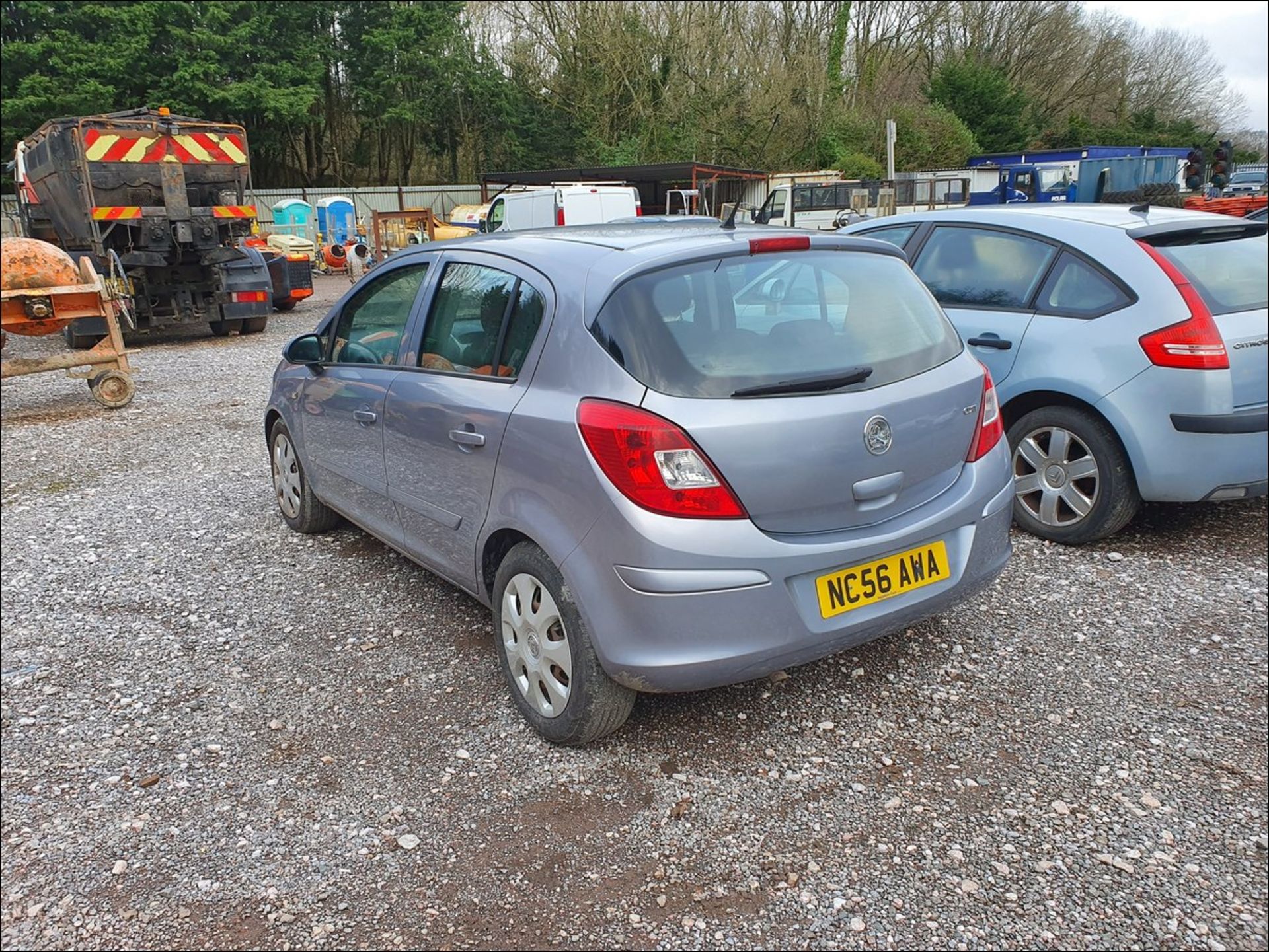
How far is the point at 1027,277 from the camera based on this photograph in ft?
16.1

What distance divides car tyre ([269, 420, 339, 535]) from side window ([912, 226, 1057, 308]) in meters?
3.58

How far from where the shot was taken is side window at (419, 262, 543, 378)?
10.6 feet

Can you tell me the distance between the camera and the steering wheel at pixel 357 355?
418 centimetres

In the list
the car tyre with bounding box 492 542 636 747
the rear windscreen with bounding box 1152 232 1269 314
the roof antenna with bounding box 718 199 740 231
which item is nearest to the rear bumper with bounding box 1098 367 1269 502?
the rear windscreen with bounding box 1152 232 1269 314

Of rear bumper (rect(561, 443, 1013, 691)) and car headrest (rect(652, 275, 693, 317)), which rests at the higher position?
car headrest (rect(652, 275, 693, 317))

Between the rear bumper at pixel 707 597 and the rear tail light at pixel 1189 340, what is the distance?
2.06 m

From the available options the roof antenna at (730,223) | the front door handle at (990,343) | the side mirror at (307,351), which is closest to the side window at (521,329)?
the roof antenna at (730,223)

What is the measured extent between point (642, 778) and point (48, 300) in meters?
7.85

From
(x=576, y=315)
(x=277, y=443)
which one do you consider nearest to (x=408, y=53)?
(x=277, y=443)

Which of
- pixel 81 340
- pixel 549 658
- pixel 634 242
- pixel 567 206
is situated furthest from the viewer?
pixel 567 206

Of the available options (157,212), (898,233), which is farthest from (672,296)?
(157,212)

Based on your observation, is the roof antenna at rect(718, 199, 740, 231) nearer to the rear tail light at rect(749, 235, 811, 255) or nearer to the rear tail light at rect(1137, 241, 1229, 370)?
the rear tail light at rect(749, 235, 811, 255)

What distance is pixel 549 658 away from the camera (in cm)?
311

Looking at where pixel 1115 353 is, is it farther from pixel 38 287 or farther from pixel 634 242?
pixel 38 287
